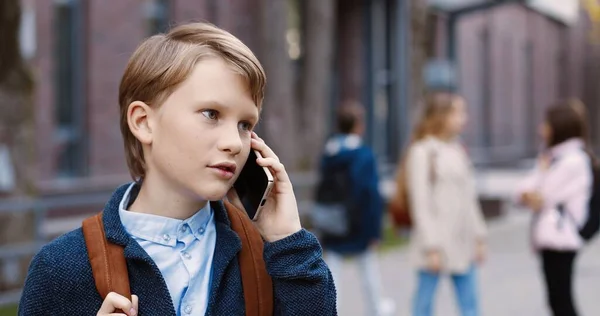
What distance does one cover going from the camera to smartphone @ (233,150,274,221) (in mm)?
1887

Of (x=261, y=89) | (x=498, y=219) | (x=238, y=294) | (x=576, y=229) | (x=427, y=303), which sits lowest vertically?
(x=498, y=219)

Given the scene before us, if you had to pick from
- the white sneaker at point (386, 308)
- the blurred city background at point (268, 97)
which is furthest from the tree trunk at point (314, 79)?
the white sneaker at point (386, 308)

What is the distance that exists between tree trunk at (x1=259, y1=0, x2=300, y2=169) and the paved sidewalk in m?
1.91

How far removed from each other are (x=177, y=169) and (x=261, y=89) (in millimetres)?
227

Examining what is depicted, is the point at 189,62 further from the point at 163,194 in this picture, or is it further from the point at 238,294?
the point at 238,294

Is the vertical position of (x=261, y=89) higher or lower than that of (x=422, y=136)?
higher

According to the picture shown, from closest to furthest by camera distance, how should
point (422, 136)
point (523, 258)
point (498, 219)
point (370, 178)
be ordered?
1. point (422, 136)
2. point (370, 178)
3. point (523, 258)
4. point (498, 219)

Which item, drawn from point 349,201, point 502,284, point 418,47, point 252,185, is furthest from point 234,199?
point 418,47

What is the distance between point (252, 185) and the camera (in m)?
1.94

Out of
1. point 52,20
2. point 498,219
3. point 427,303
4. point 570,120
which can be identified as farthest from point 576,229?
point 498,219

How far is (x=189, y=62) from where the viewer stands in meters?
1.80

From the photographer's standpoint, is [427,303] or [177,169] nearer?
[177,169]

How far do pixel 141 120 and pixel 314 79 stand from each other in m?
11.8

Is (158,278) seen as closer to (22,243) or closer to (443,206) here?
(443,206)
